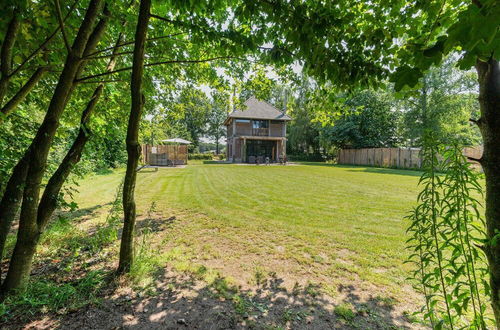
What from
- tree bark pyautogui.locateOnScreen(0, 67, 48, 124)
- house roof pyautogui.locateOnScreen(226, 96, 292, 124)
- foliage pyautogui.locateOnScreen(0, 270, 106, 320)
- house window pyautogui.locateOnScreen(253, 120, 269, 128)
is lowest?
foliage pyautogui.locateOnScreen(0, 270, 106, 320)

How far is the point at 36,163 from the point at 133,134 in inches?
33.8

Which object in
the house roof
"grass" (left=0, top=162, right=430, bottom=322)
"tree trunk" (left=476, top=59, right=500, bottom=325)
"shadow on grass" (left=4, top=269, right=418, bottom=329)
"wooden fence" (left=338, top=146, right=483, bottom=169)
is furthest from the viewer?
the house roof

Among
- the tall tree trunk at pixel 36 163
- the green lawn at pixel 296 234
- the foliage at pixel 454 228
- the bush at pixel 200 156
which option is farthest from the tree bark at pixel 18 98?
the bush at pixel 200 156

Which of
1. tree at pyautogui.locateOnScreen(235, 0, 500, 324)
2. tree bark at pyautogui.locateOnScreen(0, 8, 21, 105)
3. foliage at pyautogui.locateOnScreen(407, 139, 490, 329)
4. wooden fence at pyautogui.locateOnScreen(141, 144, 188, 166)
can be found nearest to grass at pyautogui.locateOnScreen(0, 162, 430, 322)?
foliage at pyautogui.locateOnScreen(407, 139, 490, 329)

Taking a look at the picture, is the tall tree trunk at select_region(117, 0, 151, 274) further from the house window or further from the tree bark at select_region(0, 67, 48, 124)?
the house window

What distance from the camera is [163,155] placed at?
1944 centimetres

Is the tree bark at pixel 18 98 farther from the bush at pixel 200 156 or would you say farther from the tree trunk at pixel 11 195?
the bush at pixel 200 156

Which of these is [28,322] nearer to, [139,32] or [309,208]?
[139,32]

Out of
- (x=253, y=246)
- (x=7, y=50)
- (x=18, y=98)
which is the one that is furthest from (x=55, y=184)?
(x=253, y=246)

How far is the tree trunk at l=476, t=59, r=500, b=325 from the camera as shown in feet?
3.97

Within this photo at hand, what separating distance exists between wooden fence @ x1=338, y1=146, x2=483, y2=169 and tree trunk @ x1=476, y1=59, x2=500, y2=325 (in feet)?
66.2

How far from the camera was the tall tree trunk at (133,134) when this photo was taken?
2195mm

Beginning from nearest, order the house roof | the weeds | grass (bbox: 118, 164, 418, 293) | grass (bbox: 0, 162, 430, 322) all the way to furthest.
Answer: the weeds < grass (bbox: 0, 162, 430, 322) < grass (bbox: 118, 164, 418, 293) < the house roof

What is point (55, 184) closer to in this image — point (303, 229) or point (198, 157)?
Result: point (303, 229)
